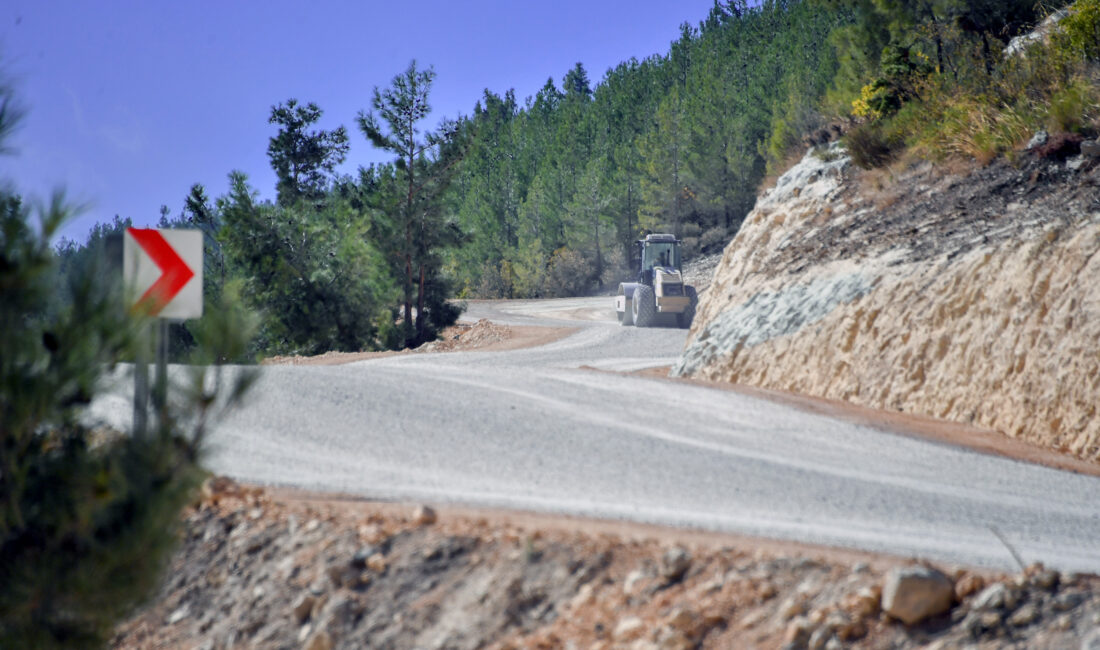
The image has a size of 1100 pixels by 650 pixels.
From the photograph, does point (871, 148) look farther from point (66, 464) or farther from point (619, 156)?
point (619, 156)

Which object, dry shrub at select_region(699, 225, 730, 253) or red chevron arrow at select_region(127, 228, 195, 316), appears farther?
dry shrub at select_region(699, 225, 730, 253)

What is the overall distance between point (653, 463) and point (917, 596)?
471 cm

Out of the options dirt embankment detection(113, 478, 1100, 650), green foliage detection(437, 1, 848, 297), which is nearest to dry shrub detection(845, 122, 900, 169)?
dirt embankment detection(113, 478, 1100, 650)

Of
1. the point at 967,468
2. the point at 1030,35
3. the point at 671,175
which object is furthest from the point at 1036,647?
the point at 671,175

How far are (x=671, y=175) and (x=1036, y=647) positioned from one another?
58772 mm

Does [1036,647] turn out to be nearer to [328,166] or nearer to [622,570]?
[622,570]

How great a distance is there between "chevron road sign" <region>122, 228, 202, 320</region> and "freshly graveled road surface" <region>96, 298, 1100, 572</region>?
3.24 ft

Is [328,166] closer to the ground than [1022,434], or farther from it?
farther from it

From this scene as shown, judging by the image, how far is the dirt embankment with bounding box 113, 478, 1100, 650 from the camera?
174 inches

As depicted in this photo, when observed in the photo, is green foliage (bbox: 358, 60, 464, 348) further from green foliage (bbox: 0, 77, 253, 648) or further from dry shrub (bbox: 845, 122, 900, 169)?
green foliage (bbox: 0, 77, 253, 648)

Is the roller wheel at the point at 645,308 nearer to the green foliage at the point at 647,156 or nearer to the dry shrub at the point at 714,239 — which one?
the green foliage at the point at 647,156

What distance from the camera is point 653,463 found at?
9070 mm

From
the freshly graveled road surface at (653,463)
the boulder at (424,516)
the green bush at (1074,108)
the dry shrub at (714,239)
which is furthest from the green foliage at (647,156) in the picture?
the boulder at (424,516)

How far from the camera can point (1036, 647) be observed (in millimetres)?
4023
